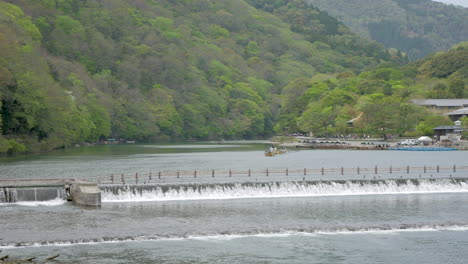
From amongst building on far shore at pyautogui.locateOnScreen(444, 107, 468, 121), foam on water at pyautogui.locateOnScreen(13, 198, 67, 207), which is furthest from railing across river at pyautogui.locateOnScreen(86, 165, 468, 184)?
building on far shore at pyautogui.locateOnScreen(444, 107, 468, 121)

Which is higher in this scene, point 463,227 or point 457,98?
point 457,98

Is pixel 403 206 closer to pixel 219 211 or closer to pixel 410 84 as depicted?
pixel 219 211

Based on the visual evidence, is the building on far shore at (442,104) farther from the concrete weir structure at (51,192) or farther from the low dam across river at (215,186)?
the concrete weir structure at (51,192)

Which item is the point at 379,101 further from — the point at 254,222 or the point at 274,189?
the point at 254,222

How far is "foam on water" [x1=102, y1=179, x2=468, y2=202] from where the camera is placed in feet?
182

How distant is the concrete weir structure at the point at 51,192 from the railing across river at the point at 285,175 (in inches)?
219

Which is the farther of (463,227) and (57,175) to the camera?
(57,175)

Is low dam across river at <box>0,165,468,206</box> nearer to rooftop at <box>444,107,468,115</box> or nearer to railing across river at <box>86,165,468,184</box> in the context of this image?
railing across river at <box>86,165,468,184</box>

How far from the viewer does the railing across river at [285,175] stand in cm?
6397

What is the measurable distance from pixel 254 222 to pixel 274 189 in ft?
43.7

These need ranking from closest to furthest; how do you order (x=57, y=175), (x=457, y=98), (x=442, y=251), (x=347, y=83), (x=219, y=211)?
Result: 1. (x=442, y=251)
2. (x=219, y=211)
3. (x=57, y=175)
4. (x=457, y=98)
5. (x=347, y=83)

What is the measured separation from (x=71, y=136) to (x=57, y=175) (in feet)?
190

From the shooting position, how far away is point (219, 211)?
50.4 metres

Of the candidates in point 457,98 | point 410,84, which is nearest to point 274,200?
point 457,98
